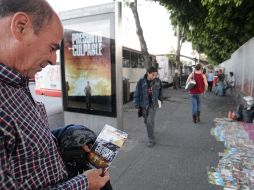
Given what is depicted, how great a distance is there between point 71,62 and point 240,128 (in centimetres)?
483

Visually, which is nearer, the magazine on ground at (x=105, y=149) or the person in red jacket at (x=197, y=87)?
the magazine on ground at (x=105, y=149)

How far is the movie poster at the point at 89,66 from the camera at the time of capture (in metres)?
5.64

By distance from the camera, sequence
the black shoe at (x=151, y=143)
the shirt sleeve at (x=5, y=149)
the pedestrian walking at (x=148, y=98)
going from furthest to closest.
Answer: the pedestrian walking at (x=148, y=98), the black shoe at (x=151, y=143), the shirt sleeve at (x=5, y=149)

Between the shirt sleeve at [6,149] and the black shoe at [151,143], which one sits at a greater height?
the shirt sleeve at [6,149]

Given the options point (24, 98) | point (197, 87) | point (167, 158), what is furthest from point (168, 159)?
point (24, 98)

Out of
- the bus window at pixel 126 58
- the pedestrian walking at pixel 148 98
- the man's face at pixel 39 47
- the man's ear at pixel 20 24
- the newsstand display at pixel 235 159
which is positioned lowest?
the newsstand display at pixel 235 159

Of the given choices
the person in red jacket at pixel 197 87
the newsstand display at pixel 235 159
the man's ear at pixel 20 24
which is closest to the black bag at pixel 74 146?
the man's ear at pixel 20 24

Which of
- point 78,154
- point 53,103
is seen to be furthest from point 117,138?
point 53,103

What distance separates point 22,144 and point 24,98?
0.22m

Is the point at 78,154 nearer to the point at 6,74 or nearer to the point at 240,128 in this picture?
the point at 6,74

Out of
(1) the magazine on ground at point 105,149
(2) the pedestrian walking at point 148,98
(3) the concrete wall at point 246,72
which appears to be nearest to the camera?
(1) the magazine on ground at point 105,149

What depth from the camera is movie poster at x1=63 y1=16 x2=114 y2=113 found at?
5.64 m

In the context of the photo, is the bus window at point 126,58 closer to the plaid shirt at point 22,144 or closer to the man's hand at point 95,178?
the man's hand at point 95,178

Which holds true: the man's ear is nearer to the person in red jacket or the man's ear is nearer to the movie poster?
the movie poster
